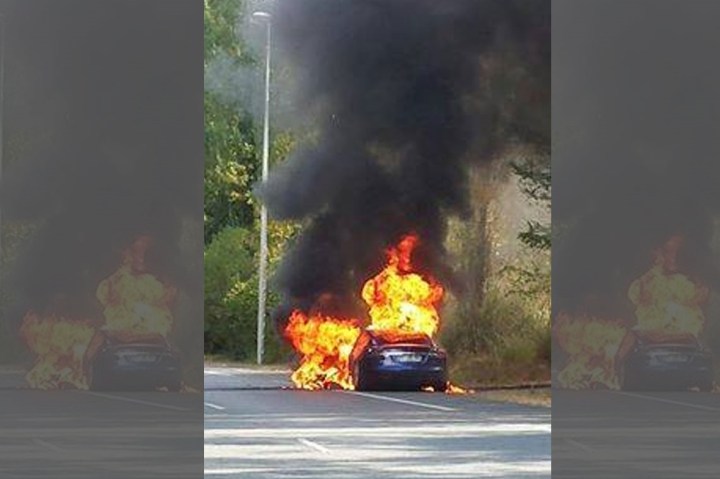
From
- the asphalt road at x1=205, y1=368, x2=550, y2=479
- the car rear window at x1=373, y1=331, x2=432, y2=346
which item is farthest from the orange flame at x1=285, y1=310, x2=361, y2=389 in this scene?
the car rear window at x1=373, y1=331, x2=432, y2=346

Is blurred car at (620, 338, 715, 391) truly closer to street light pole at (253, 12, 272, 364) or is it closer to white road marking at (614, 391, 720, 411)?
white road marking at (614, 391, 720, 411)

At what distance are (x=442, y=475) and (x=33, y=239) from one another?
21.3 feet

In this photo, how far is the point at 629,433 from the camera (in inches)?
513

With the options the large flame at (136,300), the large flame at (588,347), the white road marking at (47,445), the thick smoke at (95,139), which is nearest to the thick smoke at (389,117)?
the large flame at (588,347)

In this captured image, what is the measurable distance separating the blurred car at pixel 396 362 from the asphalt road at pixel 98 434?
459 inches

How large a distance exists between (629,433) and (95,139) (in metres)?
3.81

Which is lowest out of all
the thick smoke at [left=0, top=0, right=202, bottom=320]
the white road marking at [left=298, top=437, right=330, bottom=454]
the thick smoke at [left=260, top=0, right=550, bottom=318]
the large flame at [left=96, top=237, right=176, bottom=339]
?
the white road marking at [left=298, top=437, right=330, bottom=454]

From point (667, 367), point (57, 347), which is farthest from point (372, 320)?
point (57, 347)

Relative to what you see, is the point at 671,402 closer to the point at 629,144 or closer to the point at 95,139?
the point at 629,144

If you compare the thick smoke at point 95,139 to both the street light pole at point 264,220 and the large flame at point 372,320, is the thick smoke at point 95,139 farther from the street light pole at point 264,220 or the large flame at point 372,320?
the large flame at point 372,320

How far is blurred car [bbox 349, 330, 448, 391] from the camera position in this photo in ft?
83.3

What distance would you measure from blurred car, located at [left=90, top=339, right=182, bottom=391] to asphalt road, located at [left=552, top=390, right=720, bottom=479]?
2393 mm

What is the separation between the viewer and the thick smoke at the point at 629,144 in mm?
12969

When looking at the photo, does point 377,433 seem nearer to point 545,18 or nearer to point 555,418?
point 545,18
